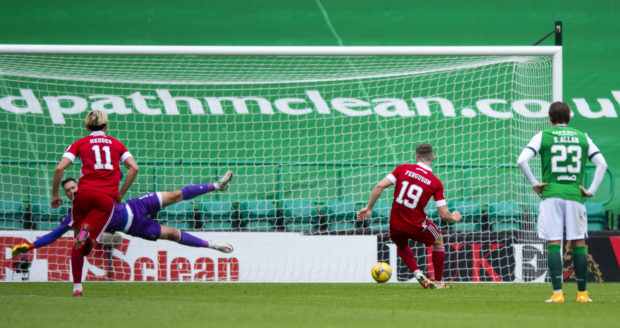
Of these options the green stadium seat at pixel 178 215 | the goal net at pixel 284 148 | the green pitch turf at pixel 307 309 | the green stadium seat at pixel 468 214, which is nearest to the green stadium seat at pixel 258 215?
the goal net at pixel 284 148

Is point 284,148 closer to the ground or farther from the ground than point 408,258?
farther from the ground

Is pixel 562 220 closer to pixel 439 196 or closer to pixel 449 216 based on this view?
pixel 449 216

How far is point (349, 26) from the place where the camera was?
14.0 metres

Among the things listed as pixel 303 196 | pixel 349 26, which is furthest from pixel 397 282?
pixel 349 26

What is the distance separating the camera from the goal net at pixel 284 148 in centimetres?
1048

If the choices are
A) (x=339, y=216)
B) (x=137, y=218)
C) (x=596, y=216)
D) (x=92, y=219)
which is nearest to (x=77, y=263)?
(x=92, y=219)

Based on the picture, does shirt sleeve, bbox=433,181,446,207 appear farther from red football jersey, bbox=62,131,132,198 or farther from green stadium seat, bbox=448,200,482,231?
red football jersey, bbox=62,131,132,198

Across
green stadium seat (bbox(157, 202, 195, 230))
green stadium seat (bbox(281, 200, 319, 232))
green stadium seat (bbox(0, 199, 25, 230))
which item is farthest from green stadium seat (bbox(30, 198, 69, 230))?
green stadium seat (bbox(281, 200, 319, 232))

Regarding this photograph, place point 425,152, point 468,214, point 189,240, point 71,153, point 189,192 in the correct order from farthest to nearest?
point 468,214
point 425,152
point 189,240
point 189,192
point 71,153

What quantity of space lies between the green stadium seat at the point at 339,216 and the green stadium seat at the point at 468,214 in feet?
4.61

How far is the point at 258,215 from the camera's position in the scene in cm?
1122

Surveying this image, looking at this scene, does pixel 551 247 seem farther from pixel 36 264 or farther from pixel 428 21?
pixel 428 21

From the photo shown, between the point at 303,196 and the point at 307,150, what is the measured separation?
3.17 feet

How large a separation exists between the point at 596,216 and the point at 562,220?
6.42 m
